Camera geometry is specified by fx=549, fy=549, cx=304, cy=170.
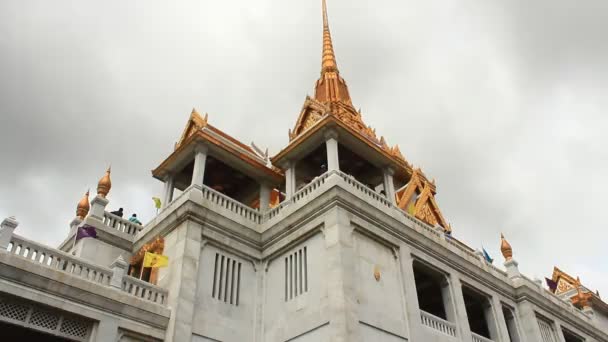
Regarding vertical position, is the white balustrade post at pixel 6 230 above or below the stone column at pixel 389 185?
below

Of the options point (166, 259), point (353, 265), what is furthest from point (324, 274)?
point (166, 259)

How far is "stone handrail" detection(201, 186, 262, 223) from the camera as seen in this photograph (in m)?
21.1

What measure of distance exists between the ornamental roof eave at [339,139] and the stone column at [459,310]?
568 cm

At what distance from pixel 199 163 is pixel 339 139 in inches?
232


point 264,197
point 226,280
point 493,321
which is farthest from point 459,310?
point 264,197

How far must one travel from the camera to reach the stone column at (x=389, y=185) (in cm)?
2372

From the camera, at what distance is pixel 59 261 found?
15773 mm

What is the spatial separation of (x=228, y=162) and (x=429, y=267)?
9441 millimetres

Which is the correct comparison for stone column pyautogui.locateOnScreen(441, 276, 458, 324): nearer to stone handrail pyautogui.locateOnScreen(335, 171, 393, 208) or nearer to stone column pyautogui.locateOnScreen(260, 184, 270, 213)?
stone handrail pyautogui.locateOnScreen(335, 171, 393, 208)

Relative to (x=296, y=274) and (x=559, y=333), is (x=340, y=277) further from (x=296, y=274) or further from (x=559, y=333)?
(x=559, y=333)

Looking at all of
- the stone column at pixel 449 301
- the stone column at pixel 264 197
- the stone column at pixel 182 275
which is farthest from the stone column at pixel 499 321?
the stone column at pixel 182 275

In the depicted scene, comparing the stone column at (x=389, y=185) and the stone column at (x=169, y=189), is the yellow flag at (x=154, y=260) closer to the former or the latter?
the stone column at (x=169, y=189)

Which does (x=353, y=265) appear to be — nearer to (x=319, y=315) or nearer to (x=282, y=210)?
(x=319, y=315)

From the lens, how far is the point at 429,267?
72.1ft
